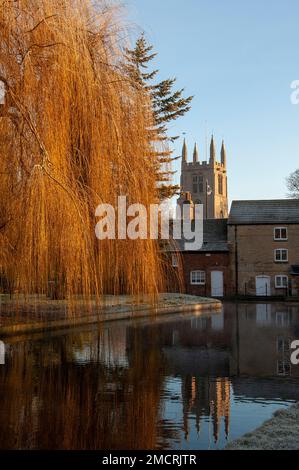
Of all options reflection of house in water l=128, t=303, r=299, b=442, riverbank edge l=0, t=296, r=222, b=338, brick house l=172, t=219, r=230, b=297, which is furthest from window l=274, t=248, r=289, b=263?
reflection of house in water l=128, t=303, r=299, b=442

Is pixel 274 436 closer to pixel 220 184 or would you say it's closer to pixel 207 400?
pixel 207 400

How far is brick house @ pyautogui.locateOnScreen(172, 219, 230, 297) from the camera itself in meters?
41.3

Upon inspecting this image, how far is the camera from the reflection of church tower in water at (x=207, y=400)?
271 inches

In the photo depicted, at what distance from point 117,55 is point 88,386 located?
6132 mm

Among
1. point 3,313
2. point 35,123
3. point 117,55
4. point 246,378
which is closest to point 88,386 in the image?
point 246,378

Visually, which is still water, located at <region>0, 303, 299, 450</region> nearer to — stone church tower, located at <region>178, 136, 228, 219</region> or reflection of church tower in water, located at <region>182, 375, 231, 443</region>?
reflection of church tower in water, located at <region>182, 375, 231, 443</region>

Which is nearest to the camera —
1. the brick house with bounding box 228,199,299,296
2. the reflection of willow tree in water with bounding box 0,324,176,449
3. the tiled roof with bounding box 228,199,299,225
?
the reflection of willow tree in water with bounding box 0,324,176,449

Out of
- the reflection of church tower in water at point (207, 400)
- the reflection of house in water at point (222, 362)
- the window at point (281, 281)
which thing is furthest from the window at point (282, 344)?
the window at point (281, 281)

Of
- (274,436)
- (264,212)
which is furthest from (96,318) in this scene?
(264,212)

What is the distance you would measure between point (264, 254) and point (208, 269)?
14.6 feet

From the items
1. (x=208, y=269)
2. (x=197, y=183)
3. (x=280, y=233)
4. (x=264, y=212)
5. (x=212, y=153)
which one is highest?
(x=212, y=153)

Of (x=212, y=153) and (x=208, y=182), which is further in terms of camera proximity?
(x=212, y=153)

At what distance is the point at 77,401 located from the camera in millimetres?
7781
